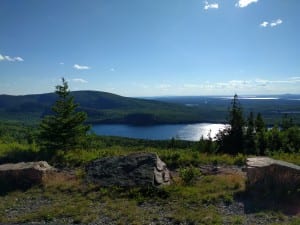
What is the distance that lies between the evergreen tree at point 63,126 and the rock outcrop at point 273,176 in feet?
45.5

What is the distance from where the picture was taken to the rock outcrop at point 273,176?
40.2ft

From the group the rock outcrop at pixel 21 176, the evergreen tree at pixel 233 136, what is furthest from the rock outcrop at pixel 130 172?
the evergreen tree at pixel 233 136

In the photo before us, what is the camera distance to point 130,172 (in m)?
14.3

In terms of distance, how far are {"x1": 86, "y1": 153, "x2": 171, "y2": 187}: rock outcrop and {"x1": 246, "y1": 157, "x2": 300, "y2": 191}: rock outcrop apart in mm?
3584

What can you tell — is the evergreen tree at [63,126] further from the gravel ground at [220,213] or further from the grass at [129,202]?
the gravel ground at [220,213]

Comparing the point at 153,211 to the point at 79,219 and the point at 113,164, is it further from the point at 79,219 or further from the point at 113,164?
the point at 113,164

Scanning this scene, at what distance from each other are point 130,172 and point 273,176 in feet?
19.6

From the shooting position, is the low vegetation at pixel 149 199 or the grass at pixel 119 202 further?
the grass at pixel 119 202

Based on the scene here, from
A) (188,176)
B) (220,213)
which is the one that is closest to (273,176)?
(220,213)

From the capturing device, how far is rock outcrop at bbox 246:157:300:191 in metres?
12.2

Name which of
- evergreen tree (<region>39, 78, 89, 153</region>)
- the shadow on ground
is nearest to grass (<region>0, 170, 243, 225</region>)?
the shadow on ground

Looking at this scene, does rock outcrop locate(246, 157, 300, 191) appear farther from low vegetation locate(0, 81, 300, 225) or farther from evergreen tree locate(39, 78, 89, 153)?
evergreen tree locate(39, 78, 89, 153)

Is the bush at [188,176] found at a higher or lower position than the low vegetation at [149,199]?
higher

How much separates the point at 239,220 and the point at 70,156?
11.6m
